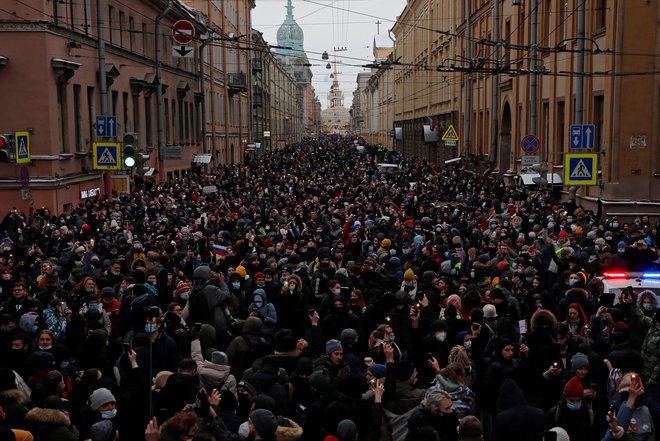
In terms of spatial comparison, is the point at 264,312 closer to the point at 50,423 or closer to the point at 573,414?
the point at 50,423

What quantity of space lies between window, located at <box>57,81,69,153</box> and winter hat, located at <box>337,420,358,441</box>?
2056 centimetres

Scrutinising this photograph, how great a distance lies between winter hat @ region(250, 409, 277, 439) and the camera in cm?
594

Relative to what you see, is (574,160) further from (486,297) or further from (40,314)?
(40,314)

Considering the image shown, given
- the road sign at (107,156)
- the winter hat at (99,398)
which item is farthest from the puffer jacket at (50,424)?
the road sign at (107,156)

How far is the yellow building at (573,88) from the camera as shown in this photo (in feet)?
70.1

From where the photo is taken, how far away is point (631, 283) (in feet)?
34.1

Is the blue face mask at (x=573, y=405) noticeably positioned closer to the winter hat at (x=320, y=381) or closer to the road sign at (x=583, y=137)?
the winter hat at (x=320, y=381)

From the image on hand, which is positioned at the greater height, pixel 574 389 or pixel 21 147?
pixel 21 147

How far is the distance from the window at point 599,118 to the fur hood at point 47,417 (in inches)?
781

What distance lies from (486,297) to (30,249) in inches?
341

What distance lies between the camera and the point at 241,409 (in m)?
7.03

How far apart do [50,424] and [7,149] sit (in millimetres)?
12120

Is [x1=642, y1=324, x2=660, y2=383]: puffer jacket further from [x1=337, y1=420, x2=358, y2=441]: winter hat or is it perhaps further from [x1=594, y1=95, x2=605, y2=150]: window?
[x1=594, y1=95, x2=605, y2=150]: window

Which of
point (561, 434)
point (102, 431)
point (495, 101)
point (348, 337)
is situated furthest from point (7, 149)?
point (495, 101)
